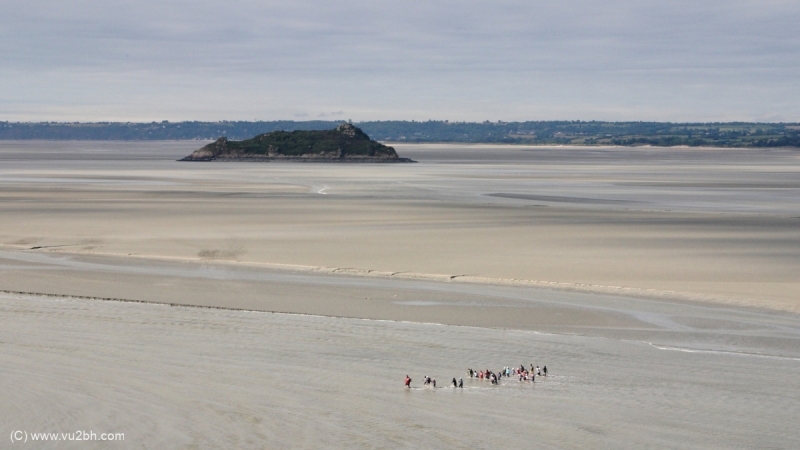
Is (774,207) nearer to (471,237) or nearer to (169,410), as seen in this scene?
(471,237)

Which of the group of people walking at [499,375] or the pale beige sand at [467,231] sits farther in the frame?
→ the pale beige sand at [467,231]

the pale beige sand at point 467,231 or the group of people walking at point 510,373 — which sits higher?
the group of people walking at point 510,373

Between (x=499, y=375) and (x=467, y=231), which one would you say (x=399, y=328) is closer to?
(x=499, y=375)

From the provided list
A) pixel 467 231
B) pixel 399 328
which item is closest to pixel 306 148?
pixel 467 231

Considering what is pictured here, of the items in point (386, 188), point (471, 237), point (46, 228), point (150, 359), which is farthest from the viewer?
point (386, 188)

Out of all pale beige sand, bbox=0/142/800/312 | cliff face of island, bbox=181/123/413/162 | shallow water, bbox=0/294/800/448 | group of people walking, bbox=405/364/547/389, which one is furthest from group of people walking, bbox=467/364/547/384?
cliff face of island, bbox=181/123/413/162

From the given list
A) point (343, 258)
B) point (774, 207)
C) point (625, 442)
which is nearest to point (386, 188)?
point (774, 207)

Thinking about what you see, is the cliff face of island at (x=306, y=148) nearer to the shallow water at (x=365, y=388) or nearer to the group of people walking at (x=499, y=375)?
the shallow water at (x=365, y=388)

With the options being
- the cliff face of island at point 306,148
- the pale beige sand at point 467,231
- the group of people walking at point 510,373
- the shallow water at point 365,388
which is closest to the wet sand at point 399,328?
the shallow water at point 365,388
